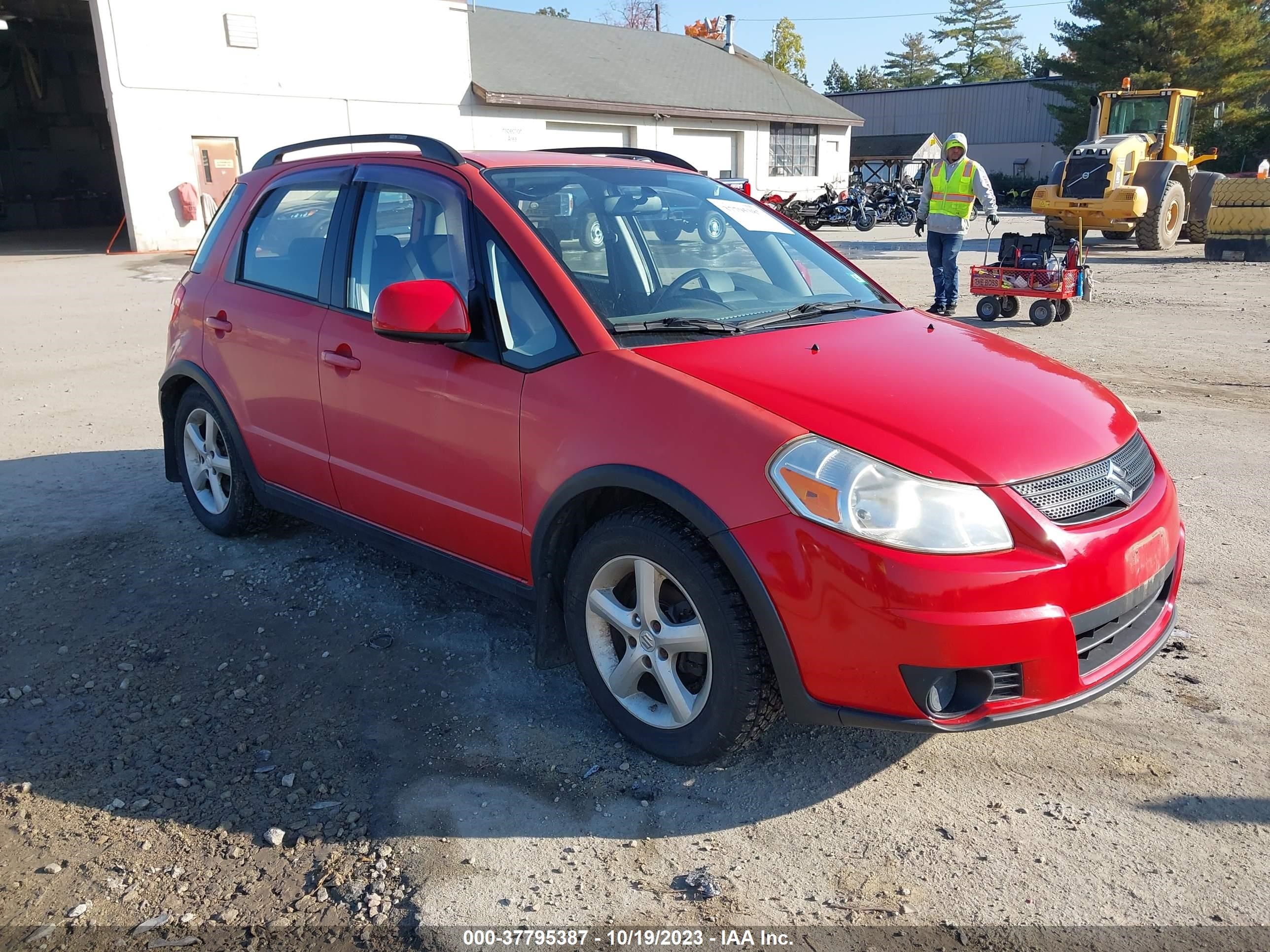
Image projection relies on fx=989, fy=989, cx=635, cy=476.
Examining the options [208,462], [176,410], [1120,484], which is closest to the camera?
[1120,484]

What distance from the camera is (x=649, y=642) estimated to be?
300 centimetres

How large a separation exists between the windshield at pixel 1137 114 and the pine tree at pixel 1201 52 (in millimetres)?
21666

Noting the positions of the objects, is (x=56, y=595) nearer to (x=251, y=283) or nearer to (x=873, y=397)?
(x=251, y=283)

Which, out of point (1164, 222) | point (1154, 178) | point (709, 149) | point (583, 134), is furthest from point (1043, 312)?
point (709, 149)

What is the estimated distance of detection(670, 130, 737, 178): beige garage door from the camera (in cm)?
3169

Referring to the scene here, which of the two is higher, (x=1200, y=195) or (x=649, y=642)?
(x=1200, y=195)

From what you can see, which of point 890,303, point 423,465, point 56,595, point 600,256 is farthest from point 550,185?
point 56,595

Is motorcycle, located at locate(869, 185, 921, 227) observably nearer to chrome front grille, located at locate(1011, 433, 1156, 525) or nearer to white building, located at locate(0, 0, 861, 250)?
white building, located at locate(0, 0, 861, 250)

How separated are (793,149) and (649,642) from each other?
1413 inches

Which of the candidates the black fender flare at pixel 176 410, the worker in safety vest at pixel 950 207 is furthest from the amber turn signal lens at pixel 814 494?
the worker in safety vest at pixel 950 207

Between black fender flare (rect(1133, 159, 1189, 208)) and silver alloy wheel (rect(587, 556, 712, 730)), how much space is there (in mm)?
19349

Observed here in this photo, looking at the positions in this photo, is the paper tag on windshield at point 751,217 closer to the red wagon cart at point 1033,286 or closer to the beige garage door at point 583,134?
the red wagon cart at point 1033,286

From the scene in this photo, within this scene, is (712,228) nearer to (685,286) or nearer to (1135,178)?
(685,286)

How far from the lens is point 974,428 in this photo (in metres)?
2.76
